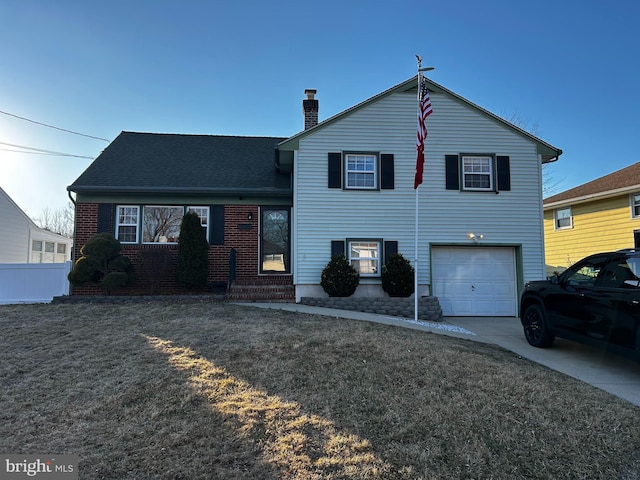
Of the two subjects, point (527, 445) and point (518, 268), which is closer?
point (527, 445)

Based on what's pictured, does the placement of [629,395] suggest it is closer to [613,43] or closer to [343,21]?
[343,21]

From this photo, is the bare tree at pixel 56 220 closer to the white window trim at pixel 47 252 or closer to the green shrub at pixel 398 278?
the white window trim at pixel 47 252

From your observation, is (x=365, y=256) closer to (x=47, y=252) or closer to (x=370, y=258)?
(x=370, y=258)

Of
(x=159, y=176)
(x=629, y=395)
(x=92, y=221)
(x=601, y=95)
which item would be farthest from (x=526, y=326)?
(x=601, y=95)

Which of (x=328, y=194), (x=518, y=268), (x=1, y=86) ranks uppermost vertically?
(x=1, y=86)

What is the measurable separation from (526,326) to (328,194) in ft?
20.5

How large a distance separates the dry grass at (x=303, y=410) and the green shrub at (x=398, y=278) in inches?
158

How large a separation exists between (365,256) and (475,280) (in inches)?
136

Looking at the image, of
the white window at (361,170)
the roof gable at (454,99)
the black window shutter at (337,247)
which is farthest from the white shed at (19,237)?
the white window at (361,170)

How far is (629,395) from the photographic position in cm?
446

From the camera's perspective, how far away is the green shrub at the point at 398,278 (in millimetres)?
10359

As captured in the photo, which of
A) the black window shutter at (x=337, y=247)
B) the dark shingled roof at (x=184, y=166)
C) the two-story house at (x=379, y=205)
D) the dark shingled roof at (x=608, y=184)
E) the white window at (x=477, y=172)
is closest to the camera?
the black window shutter at (x=337, y=247)

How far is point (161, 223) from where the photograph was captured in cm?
1195

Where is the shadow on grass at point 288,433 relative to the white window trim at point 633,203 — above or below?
below
